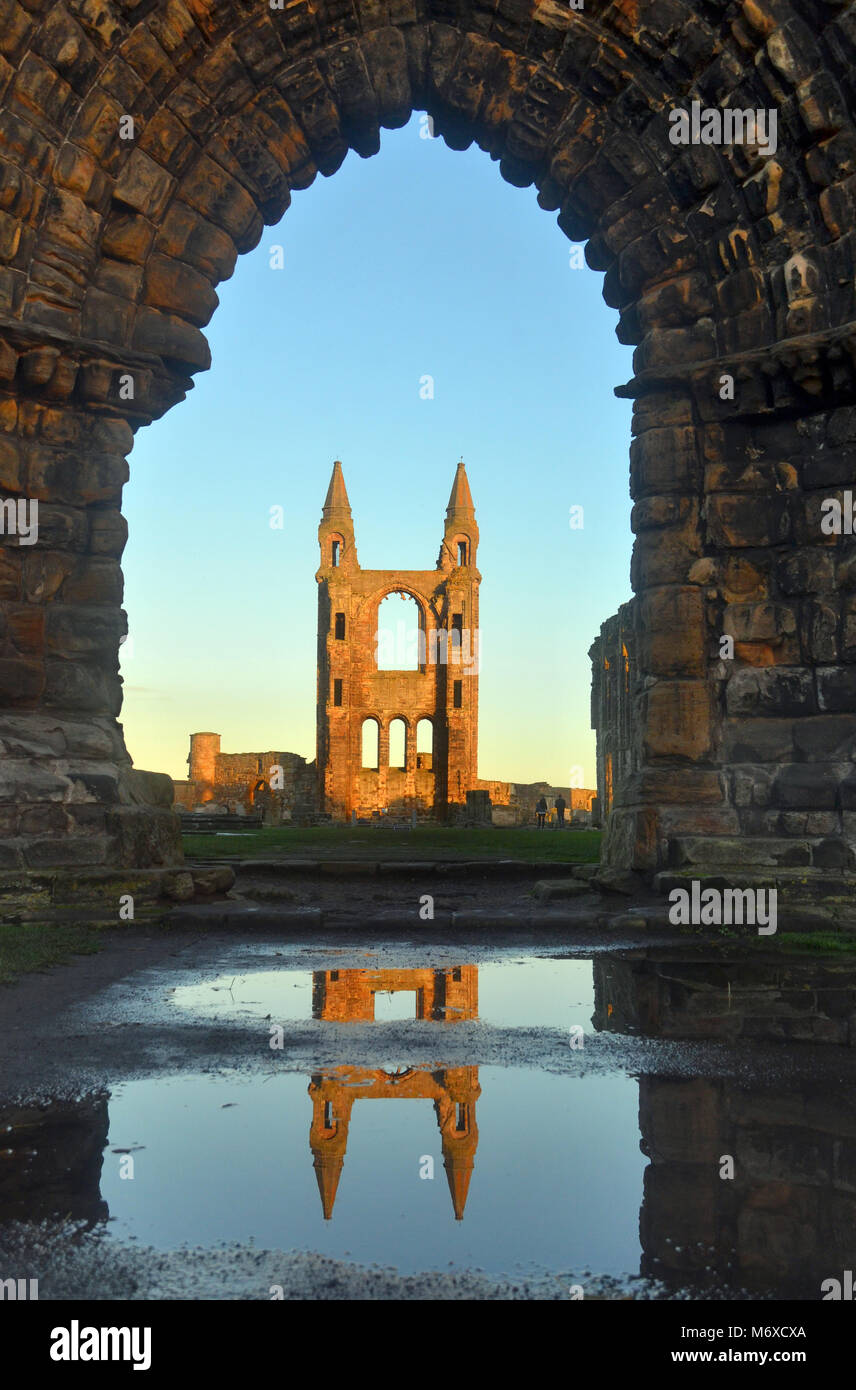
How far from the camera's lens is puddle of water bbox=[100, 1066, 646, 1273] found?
2.12m

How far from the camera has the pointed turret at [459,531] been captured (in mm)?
58219

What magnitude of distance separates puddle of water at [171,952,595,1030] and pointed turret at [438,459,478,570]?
52.9 metres

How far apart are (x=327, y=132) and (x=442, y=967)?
7109 millimetres

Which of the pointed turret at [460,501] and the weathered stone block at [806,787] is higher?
the pointed turret at [460,501]

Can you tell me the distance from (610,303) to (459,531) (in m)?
50.0

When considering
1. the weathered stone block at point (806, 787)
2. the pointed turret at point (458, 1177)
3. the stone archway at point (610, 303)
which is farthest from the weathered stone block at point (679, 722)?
the pointed turret at point (458, 1177)

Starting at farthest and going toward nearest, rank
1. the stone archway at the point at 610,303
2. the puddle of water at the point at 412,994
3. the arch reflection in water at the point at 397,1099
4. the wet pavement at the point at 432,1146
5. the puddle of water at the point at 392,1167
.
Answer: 1. the stone archway at the point at 610,303
2. the puddle of water at the point at 412,994
3. the arch reflection in water at the point at 397,1099
4. the puddle of water at the point at 392,1167
5. the wet pavement at the point at 432,1146

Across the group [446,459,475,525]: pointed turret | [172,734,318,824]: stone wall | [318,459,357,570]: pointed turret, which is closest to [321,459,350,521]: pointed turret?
[318,459,357,570]: pointed turret

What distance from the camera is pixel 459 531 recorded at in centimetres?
5881

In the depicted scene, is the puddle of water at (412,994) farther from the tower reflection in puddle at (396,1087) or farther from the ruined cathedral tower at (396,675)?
the ruined cathedral tower at (396,675)

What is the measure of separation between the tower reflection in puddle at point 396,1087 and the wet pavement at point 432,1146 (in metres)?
0.01

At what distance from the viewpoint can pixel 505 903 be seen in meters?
8.82

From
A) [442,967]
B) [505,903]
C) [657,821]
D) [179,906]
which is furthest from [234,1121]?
[505,903]
